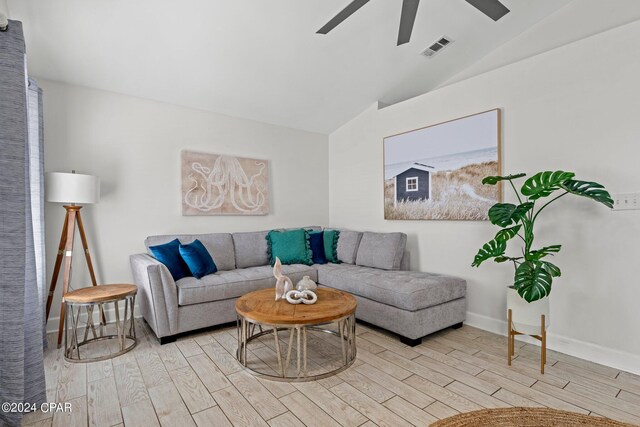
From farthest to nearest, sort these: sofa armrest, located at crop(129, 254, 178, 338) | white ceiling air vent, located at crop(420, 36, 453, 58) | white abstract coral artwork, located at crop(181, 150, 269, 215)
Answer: white abstract coral artwork, located at crop(181, 150, 269, 215) → white ceiling air vent, located at crop(420, 36, 453, 58) → sofa armrest, located at crop(129, 254, 178, 338)

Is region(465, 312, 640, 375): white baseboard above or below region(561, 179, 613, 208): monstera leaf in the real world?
below

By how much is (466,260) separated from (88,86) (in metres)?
4.22

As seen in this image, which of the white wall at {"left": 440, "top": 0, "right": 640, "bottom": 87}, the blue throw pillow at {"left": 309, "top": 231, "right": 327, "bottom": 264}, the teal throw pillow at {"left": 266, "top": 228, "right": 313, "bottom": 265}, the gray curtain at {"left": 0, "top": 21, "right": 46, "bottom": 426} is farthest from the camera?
the blue throw pillow at {"left": 309, "top": 231, "right": 327, "bottom": 264}

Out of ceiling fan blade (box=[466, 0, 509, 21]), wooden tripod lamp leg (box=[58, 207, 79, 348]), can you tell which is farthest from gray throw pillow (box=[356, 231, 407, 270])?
wooden tripod lamp leg (box=[58, 207, 79, 348])

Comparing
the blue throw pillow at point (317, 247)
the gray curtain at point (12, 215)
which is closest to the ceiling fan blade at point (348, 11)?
the gray curtain at point (12, 215)

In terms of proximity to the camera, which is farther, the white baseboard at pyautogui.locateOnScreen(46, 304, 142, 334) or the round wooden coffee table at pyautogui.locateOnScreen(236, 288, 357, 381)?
the white baseboard at pyautogui.locateOnScreen(46, 304, 142, 334)

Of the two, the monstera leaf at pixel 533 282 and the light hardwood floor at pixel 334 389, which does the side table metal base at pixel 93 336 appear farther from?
the monstera leaf at pixel 533 282

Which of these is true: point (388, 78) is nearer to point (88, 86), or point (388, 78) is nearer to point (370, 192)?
point (370, 192)

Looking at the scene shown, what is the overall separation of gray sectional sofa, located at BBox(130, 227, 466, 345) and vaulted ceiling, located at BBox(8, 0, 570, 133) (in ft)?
5.59

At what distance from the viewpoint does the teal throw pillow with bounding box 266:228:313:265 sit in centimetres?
393

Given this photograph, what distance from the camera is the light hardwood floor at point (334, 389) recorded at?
1.79 m

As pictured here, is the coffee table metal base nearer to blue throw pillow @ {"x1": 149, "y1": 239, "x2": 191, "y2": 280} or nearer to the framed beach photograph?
blue throw pillow @ {"x1": 149, "y1": 239, "x2": 191, "y2": 280}

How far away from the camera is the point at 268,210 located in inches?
175

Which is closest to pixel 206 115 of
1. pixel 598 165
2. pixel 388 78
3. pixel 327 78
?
pixel 327 78
